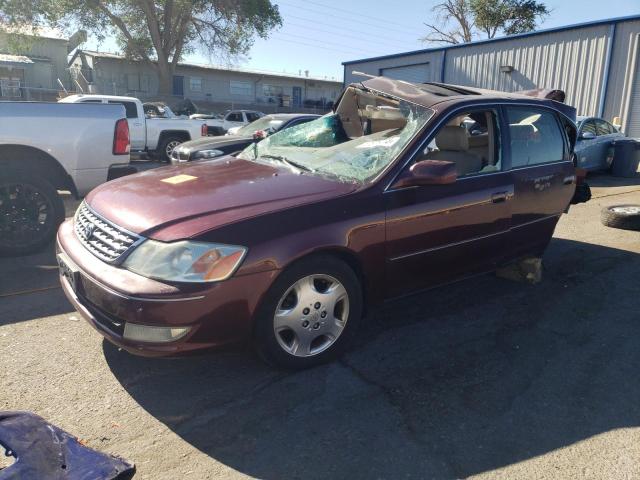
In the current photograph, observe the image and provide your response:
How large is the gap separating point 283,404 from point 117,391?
0.96 m

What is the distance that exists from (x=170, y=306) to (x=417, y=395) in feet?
4.90

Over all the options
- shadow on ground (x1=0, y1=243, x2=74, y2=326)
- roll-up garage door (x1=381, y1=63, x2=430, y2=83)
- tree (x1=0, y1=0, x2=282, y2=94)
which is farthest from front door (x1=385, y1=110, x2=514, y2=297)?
tree (x1=0, y1=0, x2=282, y2=94)

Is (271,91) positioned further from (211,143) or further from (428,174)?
(428,174)

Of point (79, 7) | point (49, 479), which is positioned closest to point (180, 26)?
point (79, 7)

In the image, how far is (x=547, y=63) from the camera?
18.3 m

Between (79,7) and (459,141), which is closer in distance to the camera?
(459,141)

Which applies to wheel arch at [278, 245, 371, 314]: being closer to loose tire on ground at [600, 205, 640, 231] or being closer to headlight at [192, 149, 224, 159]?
loose tire on ground at [600, 205, 640, 231]

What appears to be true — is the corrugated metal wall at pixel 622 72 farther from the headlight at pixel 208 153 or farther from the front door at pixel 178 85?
the front door at pixel 178 85

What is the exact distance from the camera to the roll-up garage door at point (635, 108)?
637 inches

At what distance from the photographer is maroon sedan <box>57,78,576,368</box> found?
A: 8.75 feet

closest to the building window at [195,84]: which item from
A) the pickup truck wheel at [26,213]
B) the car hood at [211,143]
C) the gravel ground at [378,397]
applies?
the car hood at [211,143]

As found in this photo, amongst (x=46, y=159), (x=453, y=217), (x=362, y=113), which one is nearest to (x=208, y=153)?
(x=46, y=159)

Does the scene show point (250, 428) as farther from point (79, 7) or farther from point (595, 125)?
A: point (79, 7)

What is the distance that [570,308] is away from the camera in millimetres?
4332
